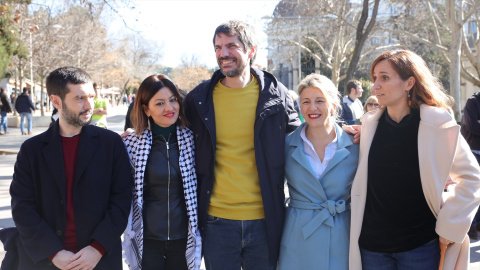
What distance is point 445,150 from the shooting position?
8.90 ft

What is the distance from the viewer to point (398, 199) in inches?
111

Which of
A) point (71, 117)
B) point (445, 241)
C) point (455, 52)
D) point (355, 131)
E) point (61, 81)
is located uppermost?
point (455, 52)

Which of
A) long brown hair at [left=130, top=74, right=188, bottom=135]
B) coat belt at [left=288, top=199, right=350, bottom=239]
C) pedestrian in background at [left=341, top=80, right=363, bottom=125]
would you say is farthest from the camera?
pedestrian in background at [left=341, top=80, right=363, bottom=125]

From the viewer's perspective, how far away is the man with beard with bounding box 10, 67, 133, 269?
2.72 meters

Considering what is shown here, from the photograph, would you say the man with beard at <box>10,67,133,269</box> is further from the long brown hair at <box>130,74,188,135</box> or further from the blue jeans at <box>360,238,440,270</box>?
the blue jeans at <box>360,238,440,270</box>

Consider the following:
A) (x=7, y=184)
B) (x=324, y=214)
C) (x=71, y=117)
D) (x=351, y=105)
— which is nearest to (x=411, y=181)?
(x=324, y=214)

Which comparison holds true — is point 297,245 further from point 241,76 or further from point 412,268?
point 241,76

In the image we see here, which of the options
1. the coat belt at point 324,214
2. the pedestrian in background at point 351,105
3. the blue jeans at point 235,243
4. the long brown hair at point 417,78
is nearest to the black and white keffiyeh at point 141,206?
the blue jeans at point 235,243

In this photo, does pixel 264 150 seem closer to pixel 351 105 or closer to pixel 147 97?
pixel 147 97

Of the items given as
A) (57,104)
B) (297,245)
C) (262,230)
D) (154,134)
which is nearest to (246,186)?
(262,230)

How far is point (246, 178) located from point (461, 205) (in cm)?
139

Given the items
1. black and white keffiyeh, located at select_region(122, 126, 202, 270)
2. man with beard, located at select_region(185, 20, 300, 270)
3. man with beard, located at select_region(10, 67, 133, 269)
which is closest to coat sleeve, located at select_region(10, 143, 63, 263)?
man with beard, located at select_region(10, 67, 133, 269)

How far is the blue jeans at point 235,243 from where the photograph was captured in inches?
123

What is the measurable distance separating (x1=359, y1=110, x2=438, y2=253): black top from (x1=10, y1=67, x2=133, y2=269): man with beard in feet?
5.43
